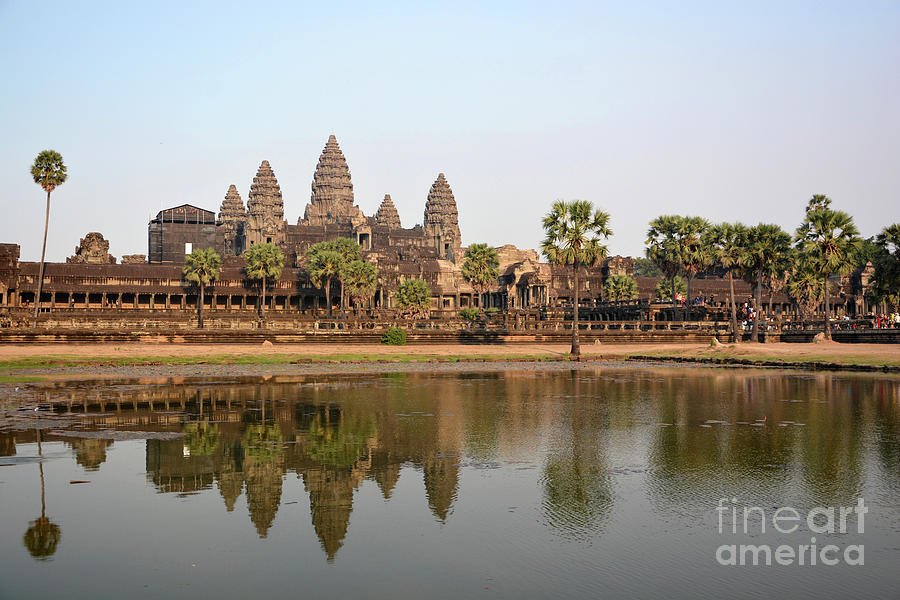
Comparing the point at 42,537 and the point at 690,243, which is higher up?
the point at 690,243

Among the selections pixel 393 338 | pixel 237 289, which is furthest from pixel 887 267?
pixel 237 289

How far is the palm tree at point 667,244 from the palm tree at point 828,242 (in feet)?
66.3

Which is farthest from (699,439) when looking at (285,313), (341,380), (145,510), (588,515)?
(285,313)

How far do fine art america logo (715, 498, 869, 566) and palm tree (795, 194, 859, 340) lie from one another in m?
61.7

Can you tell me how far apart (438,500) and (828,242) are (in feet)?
213

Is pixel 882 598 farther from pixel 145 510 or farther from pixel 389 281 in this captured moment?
pixel 389 281

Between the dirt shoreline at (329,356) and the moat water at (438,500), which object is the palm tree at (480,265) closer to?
the dirt shoreline at (329,356)

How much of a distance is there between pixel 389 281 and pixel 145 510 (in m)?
134

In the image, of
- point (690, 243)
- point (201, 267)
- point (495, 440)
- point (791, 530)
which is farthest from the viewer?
point (201, 267)

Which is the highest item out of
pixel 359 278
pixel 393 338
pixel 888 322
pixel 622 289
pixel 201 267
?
pixel 201 267

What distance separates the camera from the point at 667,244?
92000 mm

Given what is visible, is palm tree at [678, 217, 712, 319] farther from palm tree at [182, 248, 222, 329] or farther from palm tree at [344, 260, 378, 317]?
palm tree at [182, 248, 222, 329]

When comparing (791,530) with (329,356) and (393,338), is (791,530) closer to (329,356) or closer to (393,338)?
(329,356)

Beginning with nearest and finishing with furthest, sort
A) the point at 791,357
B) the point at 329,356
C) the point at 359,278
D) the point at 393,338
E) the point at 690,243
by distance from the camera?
the point at 791,357, the point at 329,356, the point at 393,338, the point at 690,243, the point at 359,278
